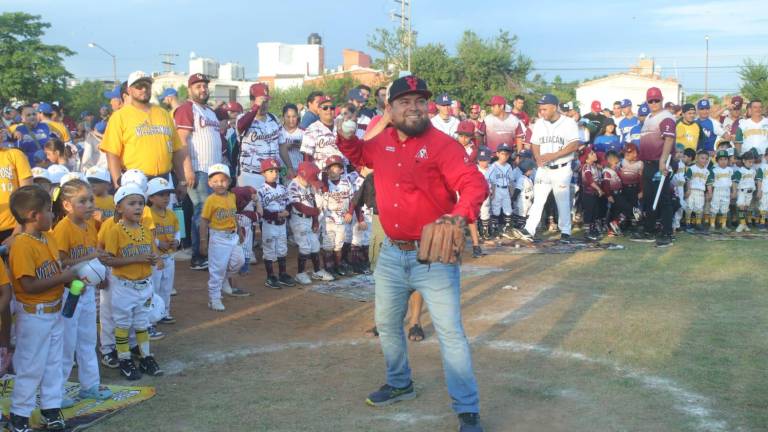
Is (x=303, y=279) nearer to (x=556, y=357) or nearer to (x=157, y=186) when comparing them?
(x=157, y=186)

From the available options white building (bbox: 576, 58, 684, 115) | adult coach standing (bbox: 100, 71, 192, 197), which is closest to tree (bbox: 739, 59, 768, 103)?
white building (bbox: 576, 58, 684, 115)

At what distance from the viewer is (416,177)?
497 cm

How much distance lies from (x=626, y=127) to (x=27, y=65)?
3722cm

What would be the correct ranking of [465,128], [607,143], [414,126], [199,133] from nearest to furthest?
[414,126]
[199,133]
[465,128]
[607,143]

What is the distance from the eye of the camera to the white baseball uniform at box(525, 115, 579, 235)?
12062mm

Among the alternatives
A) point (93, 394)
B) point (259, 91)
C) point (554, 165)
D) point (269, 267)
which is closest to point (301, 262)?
point (269, 267)

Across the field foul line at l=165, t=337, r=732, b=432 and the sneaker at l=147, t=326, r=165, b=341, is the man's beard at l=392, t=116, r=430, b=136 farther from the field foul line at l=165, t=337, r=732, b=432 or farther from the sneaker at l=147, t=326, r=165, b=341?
the sneaker at l=147, t=326, r=165, b=341

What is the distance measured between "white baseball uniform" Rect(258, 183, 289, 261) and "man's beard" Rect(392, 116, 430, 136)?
462 cm

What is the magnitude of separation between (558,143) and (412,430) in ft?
26.6

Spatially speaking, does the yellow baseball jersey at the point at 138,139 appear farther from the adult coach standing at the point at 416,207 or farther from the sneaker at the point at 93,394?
the adult coach standing at the point at 416,207

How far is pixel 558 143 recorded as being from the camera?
1208 centimetres

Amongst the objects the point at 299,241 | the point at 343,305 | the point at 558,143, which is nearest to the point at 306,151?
the point at 299,241

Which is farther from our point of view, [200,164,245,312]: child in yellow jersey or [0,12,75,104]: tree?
[0,12,75,104]: tree

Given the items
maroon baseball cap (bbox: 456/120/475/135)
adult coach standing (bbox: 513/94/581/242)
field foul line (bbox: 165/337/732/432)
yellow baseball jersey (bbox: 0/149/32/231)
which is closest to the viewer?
field foul line (bbox: 165/337/732/432)
